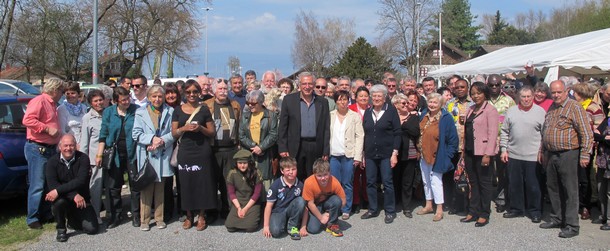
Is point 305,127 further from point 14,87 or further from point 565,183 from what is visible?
point 14,87

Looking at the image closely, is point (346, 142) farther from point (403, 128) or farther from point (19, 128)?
point (19, 128)

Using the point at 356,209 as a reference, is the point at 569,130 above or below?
above

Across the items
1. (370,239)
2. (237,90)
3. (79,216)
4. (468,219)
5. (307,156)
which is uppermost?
(237,90)

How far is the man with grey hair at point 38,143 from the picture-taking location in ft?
19.1

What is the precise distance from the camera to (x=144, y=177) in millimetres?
5809

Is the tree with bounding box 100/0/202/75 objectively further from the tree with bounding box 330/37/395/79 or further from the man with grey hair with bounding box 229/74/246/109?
the man with grey hair with bounding box 229/74/246/109

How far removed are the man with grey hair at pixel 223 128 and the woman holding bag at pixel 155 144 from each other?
0.53 m

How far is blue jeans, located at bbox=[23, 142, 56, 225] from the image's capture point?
5887mm

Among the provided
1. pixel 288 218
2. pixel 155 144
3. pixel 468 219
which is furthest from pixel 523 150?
pixel 155 144

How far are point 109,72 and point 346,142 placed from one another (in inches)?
1190

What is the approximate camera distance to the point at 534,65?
10.3 meters

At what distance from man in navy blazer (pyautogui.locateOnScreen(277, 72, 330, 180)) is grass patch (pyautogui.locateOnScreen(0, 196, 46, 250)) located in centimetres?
302

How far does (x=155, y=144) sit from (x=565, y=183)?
15.2 feet

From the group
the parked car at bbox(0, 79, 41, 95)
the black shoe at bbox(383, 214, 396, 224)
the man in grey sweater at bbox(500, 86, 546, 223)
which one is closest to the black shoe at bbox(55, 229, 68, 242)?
the black shoe at bbox(383, 214, 396, 224)
